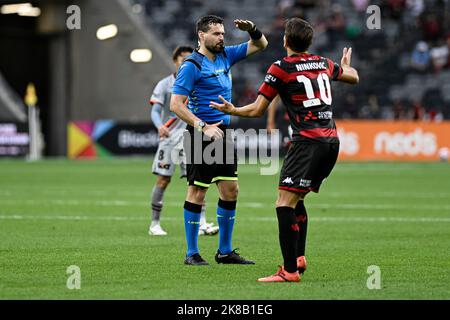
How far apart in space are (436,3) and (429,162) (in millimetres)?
10746

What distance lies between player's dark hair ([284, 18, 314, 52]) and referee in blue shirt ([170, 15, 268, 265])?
3.60 ft

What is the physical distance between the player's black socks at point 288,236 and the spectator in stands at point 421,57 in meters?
30.6

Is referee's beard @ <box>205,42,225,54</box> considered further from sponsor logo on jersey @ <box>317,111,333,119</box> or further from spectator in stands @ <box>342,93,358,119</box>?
spectator in stands @ <box>342,93,358,119</box>

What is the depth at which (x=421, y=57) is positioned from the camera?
1510 inches

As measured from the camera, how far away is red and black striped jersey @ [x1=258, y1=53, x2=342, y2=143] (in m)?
8.62

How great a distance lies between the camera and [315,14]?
40250 millimetres

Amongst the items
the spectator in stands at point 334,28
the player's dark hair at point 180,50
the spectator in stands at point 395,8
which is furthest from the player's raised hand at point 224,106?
the spectator in stands at point 395,8

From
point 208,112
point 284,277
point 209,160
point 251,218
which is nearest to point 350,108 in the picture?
point 251,218

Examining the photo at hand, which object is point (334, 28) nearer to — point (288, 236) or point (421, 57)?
point (421, 57)

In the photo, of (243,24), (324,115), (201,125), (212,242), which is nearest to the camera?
(324,115)

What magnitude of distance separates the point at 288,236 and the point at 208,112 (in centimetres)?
189

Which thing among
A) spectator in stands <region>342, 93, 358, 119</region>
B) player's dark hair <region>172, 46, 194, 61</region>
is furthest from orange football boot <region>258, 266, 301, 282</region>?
spectator in stands <region>342, 93, 358, 119</region>

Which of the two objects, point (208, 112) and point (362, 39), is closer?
point (208, 112)

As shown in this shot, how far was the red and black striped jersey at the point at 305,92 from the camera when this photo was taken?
862 cm
